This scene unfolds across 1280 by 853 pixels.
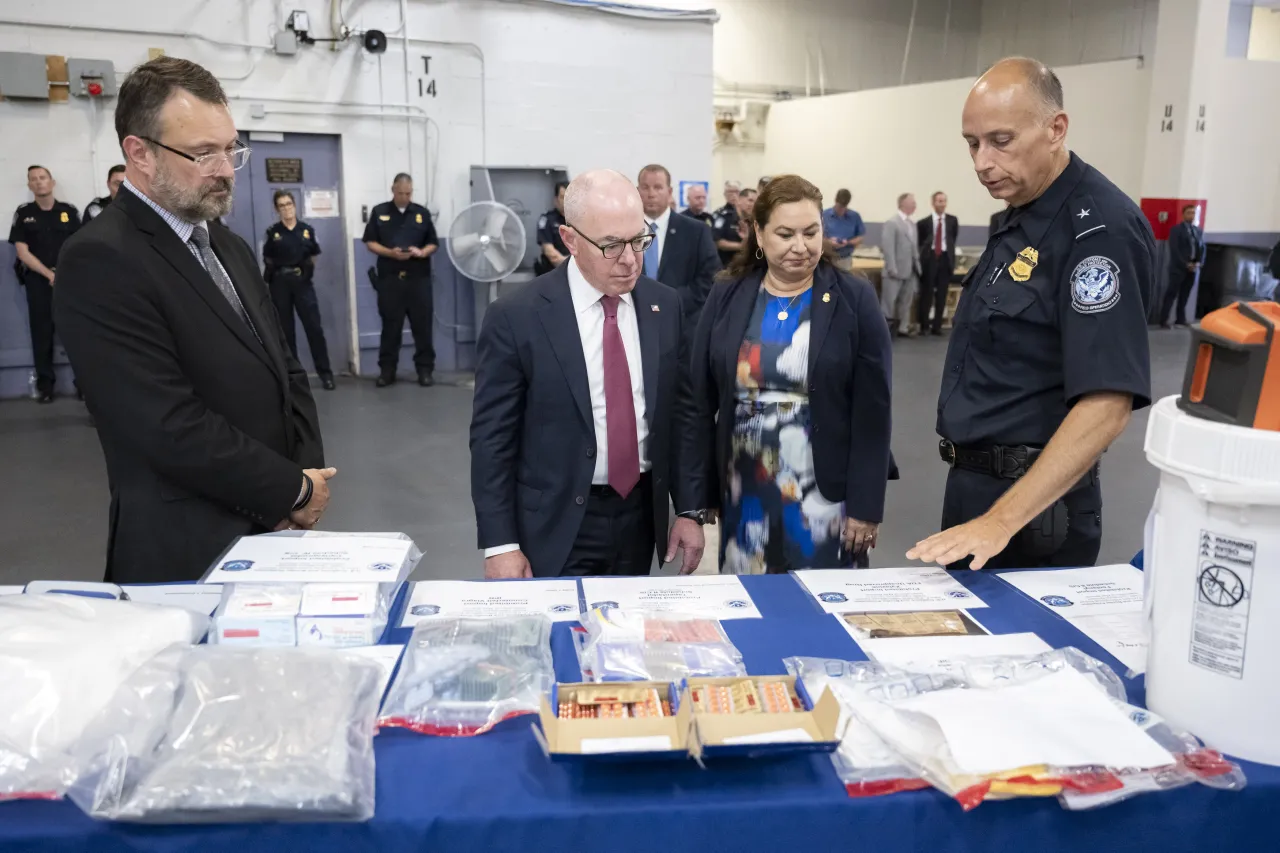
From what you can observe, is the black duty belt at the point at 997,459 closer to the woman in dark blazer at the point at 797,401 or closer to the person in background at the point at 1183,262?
the woman in dark blazer at the point at 797,401

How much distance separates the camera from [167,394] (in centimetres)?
175

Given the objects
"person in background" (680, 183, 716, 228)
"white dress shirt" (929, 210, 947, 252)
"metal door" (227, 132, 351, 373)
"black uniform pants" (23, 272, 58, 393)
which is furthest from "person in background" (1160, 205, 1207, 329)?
"black uniform pants" (23, 272, 58, 393)

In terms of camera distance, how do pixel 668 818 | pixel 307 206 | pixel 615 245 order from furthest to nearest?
pixel 307 206 → pixel 615 245 → pixel 668 818

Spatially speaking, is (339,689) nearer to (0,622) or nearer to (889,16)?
(0,622)

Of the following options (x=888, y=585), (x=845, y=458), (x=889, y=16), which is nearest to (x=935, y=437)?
(x=845, y=458)

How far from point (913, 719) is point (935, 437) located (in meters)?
5.22

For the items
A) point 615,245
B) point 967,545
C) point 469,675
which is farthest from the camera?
point 615,245

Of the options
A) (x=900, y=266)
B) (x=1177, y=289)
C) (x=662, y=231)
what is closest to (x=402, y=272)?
(x=662, y=231)

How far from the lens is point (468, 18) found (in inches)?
315

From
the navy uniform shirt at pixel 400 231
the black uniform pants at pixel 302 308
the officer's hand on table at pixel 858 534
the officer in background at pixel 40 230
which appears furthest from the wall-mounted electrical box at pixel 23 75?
the officer's hand on table at pixel 858 534

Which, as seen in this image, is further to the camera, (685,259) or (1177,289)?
(1177,289)

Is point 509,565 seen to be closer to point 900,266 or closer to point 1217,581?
point 1217,581

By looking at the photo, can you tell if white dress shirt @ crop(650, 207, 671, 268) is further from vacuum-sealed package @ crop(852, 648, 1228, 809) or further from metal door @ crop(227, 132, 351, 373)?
vacuum-sealed package @ crop(852, 648, 1228, 809)

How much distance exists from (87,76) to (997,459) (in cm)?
735
